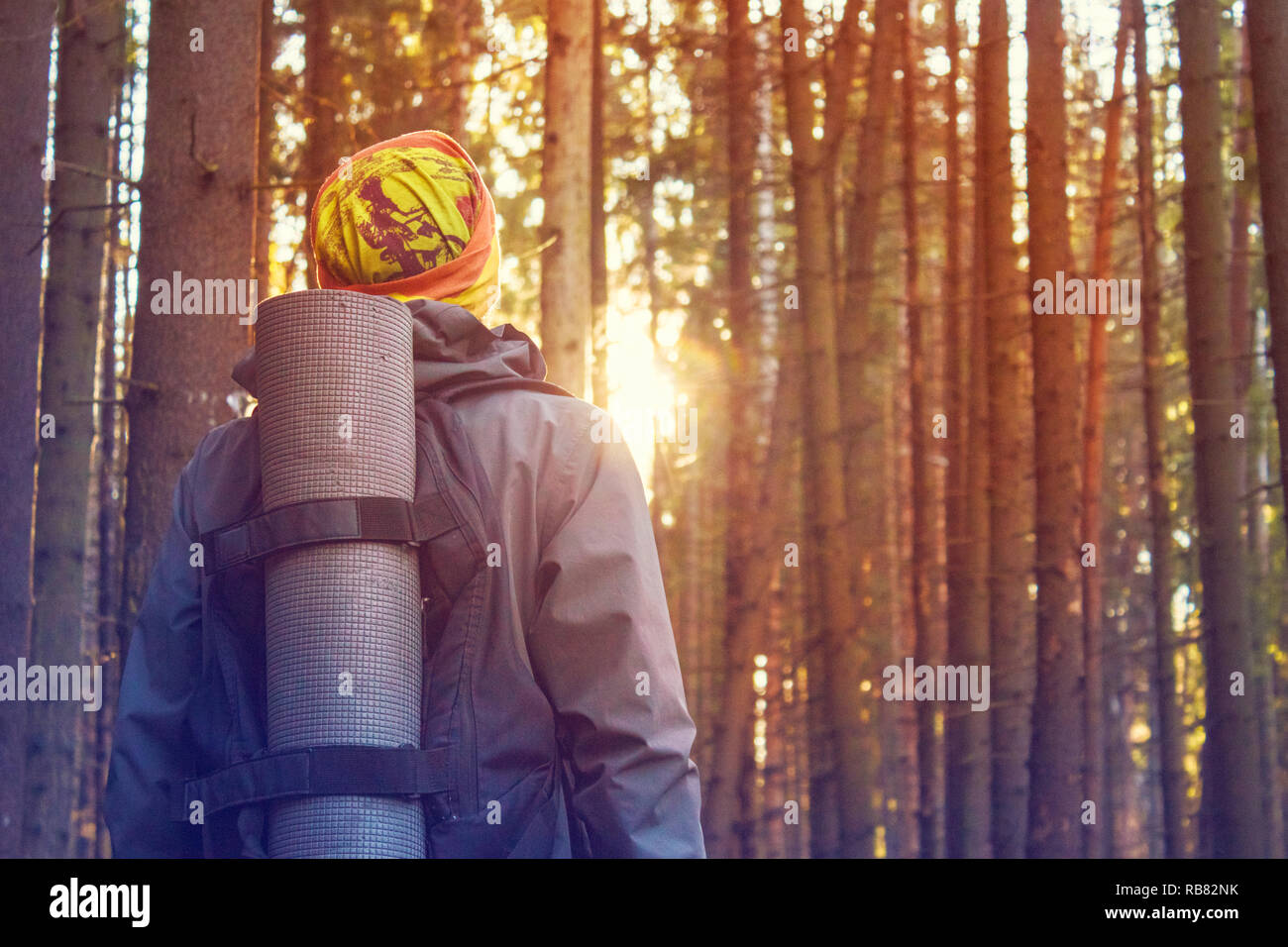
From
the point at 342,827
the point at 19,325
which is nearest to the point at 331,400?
the point at 342,827

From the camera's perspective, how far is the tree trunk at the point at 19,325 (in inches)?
222

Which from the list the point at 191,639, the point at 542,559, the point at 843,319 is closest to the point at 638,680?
the point at 542,559

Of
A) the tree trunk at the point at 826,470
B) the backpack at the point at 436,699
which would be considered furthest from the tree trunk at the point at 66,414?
the backpack at the point at 436,699

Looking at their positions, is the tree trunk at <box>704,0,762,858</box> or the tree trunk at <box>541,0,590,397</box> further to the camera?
the tree trunk at <box>704,0,762,858</box>

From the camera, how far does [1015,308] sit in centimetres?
730

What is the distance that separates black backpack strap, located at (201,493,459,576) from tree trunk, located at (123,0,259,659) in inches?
127

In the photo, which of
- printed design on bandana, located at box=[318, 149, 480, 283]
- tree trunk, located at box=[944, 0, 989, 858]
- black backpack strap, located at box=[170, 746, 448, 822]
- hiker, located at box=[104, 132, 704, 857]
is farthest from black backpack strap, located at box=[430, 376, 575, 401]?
tree trunk, located at box=[944, 0, 989, 858]

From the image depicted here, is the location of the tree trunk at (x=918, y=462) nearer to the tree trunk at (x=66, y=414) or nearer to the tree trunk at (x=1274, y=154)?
the tree trunk at (x=1274, y=154)

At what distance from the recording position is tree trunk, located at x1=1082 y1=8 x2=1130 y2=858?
7738 millimetres

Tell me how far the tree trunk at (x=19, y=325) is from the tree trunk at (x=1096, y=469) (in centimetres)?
609

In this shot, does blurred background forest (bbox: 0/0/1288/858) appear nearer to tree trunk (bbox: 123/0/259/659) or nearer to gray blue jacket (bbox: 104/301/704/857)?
tree trunk (bbox: 123/0/259/659)

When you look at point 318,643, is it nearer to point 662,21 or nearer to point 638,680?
point 638,680

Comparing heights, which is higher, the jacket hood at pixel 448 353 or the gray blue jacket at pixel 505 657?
the jacket hood at pixel 448 353
